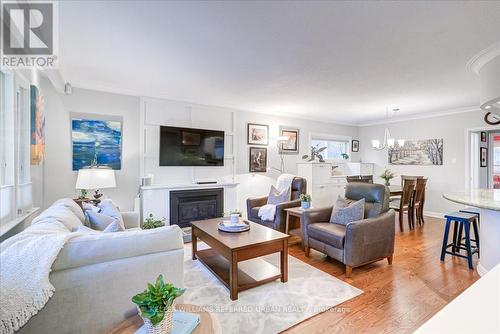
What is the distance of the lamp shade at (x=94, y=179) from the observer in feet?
10.4

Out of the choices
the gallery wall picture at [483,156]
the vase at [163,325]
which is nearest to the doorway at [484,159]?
the gallery wall picture at [483,156]

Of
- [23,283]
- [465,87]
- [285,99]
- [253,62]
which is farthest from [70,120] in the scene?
[465,87]

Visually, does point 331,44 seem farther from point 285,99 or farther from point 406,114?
point 406,114

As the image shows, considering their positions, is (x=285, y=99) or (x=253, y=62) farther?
(x=285, y=99)

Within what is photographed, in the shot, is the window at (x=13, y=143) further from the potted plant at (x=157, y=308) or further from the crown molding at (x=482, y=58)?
the crown molding at (x=482, y=58)

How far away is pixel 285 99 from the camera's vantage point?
463cm

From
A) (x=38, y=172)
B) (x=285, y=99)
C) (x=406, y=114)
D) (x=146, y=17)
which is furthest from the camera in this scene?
(x=406, y=114)

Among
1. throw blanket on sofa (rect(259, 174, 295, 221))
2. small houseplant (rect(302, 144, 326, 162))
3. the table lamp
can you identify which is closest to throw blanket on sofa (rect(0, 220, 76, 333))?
the table lamp

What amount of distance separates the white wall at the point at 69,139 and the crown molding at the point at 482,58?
475 cm

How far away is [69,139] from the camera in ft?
12.1

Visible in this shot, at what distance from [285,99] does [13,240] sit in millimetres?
4198

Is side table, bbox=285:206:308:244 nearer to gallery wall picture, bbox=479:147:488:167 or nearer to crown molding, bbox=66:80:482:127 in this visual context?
crown molding, bbox=66:80:482:127

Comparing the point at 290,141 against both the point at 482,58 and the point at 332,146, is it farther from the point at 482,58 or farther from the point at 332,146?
the point at 482,58

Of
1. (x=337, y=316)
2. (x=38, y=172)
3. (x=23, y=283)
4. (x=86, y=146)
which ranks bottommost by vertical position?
(x=337, y=316)
